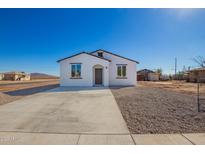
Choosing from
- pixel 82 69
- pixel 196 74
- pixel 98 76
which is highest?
pixel 82 69

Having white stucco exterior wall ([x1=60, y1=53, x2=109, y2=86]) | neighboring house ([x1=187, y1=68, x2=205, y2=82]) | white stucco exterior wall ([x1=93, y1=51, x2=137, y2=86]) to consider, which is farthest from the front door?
neighboring house ([x1=187, y1=68, x2=205, y2=82])

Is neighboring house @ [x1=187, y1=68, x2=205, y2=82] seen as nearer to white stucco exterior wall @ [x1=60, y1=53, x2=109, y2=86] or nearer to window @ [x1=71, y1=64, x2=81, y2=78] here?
white stucco exterior wall @ [x1=60, y1=53, x2=109, y2=86]

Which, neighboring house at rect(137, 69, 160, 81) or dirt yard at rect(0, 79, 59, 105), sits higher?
neighboring house at rect(137, 69, 160, 81)

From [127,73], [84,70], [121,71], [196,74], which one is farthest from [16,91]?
[196,74]

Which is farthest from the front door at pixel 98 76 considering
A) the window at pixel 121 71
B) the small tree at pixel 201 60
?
the small tree at pixel 201 60

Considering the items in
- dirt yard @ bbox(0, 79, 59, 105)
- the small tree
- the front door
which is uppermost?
the small tree

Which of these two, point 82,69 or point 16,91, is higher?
point 82,69

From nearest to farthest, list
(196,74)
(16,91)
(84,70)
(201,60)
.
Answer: (16,91)
(201,60)
(84,70)
(196,74)

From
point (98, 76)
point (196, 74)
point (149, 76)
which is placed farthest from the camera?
point (149, 76)

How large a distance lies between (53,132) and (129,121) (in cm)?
226

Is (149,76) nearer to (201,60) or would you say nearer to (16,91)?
(201,60)

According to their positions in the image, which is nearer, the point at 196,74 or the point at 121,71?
the point at 121,71

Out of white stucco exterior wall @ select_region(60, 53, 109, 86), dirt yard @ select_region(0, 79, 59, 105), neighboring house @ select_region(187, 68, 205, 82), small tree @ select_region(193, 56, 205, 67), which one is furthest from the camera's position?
neighboring house @ select_region(187, 68, 205, 82)

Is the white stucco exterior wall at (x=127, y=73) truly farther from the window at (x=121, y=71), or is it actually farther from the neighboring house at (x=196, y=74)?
the neighboring house at (x=196, y=74)
